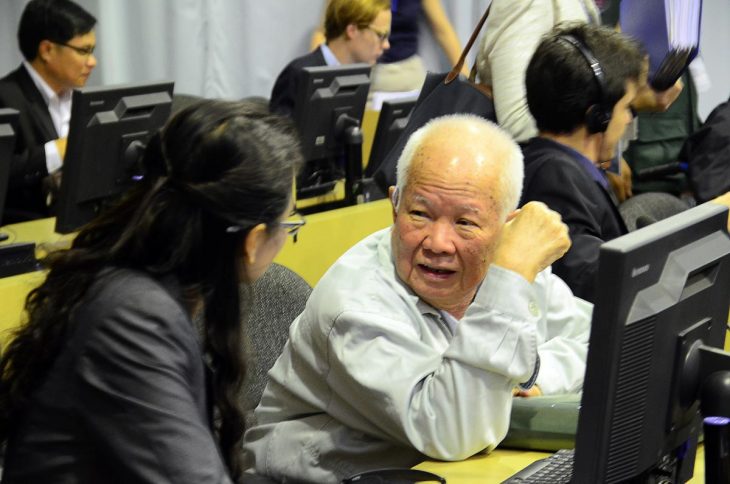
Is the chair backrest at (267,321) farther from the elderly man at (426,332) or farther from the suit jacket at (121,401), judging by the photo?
the suit jacket at (121,401)

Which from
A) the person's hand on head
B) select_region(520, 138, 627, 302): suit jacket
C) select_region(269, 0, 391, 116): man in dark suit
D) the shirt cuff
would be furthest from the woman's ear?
select_region(269, 0, 391, 116): man in dark suit

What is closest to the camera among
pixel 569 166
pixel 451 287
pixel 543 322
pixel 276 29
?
pixel 451 287

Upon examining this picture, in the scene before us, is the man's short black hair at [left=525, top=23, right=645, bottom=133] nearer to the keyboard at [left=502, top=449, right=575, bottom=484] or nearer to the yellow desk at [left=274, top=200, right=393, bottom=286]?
the keyboard at [left=502, top=449, right=575, bottom=484]

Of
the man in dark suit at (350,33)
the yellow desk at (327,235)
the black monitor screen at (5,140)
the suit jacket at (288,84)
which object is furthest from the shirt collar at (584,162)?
the man in dark suit at (350,33)

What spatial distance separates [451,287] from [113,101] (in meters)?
1.82

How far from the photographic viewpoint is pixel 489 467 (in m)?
1.80

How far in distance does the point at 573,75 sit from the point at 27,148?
223cm

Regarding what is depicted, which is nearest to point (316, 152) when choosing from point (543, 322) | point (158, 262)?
point (543, 322)

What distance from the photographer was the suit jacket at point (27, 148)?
3922 millimetres

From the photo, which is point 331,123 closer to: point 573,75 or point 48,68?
point 48,68

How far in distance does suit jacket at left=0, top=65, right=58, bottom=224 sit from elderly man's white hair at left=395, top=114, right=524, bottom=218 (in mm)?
2161

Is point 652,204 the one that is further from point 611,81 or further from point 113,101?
point 113,101

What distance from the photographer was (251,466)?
192 cm

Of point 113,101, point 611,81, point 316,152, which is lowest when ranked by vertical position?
point 316,152
